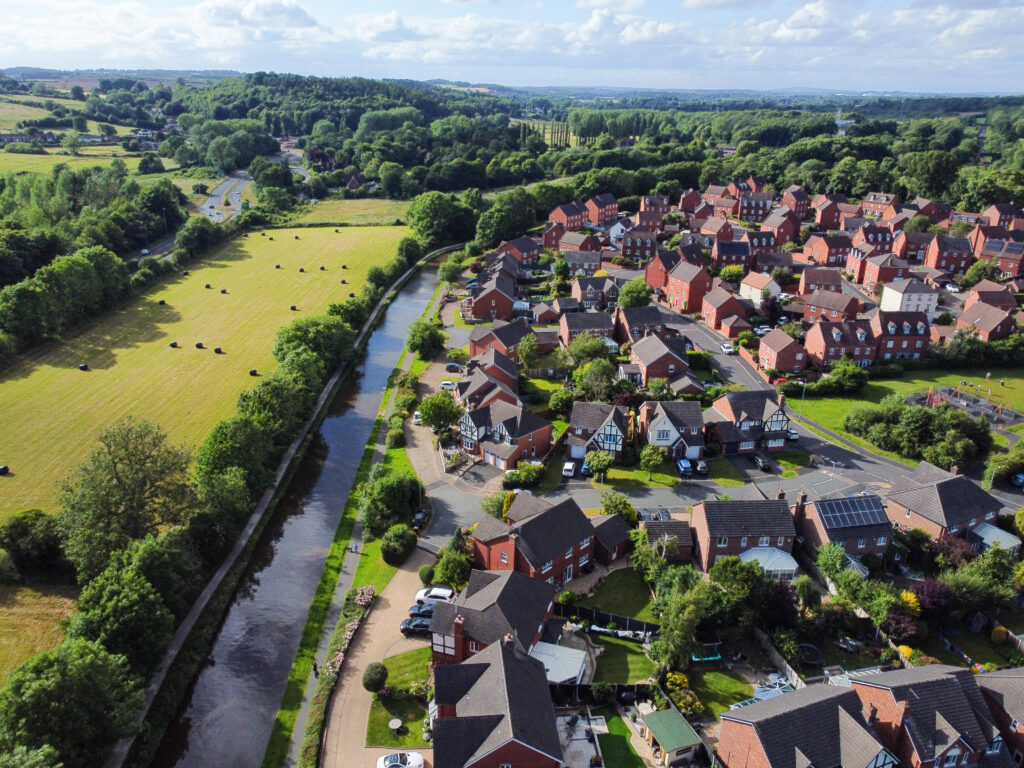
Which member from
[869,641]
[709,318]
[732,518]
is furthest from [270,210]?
[869,641]

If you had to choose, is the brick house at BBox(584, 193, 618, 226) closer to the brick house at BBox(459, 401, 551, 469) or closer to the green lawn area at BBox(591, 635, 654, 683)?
the brick house at BBox(459, 401, 551, 469)

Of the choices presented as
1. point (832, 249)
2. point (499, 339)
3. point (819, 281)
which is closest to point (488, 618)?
point (499, 339)

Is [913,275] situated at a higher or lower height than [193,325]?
higher

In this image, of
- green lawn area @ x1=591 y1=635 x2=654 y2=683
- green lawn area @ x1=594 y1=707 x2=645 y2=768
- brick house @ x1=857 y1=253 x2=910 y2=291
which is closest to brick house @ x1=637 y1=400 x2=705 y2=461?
green lawn area @ x1=591 y1=635 x2=654 y2=683

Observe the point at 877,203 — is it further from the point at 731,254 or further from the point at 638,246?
the point at 638,246

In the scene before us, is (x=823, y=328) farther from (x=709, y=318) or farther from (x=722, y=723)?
(x=722, y=723)

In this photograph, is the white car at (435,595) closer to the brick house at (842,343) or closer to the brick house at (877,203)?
the brick house at (842,343)
